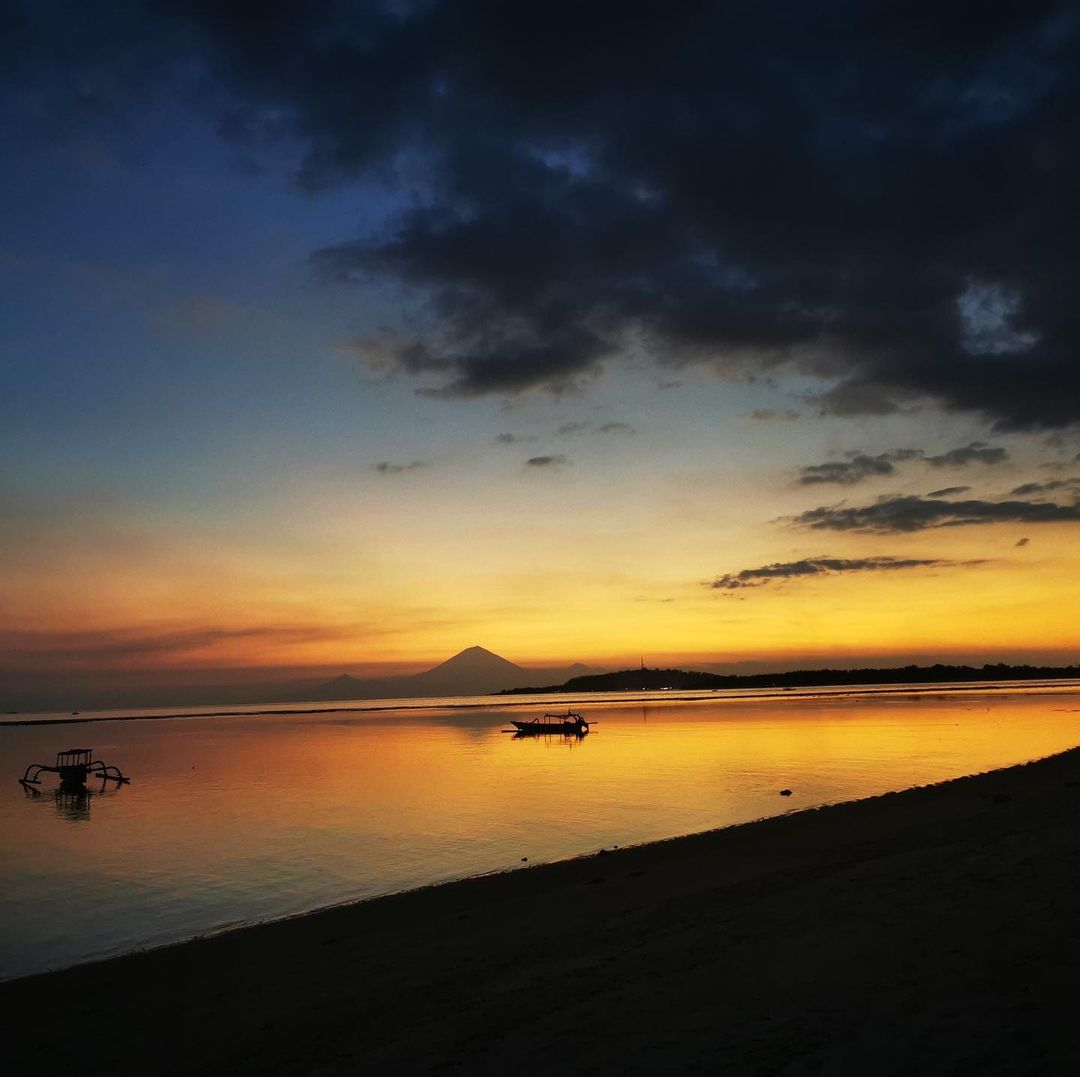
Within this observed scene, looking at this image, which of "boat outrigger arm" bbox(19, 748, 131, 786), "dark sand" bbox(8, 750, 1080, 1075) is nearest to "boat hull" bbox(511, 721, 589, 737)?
"boat outrigger arm" bbox(19, 748, 131, 786)

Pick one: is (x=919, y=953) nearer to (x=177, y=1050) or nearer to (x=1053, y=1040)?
(x=1053, y=1040)

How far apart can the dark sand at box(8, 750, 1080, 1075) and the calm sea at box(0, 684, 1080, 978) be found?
15.7 ft

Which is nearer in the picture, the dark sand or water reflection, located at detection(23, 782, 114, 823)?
the dark sand

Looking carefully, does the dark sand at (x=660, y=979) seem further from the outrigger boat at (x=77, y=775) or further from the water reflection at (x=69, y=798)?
the outrigger boat at (x=77, y=775)

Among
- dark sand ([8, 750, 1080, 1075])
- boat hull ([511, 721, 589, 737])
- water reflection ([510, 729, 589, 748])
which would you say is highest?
dark sand ([8, 750, 1080, 1075])

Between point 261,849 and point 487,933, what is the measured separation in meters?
17.4

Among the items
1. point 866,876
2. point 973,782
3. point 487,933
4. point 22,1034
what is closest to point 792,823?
point 973,782

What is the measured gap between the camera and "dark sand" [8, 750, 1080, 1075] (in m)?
7.06

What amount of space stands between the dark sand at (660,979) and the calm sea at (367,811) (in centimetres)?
480

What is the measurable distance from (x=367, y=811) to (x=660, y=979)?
29.3m

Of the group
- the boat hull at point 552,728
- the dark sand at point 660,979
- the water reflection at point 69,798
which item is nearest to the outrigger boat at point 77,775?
the water reflection at point 69,798

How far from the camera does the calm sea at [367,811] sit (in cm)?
2123

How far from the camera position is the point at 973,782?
26.4m

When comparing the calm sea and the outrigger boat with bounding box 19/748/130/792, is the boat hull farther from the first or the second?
the outrigger boat with bounding box 19/748/130/792
